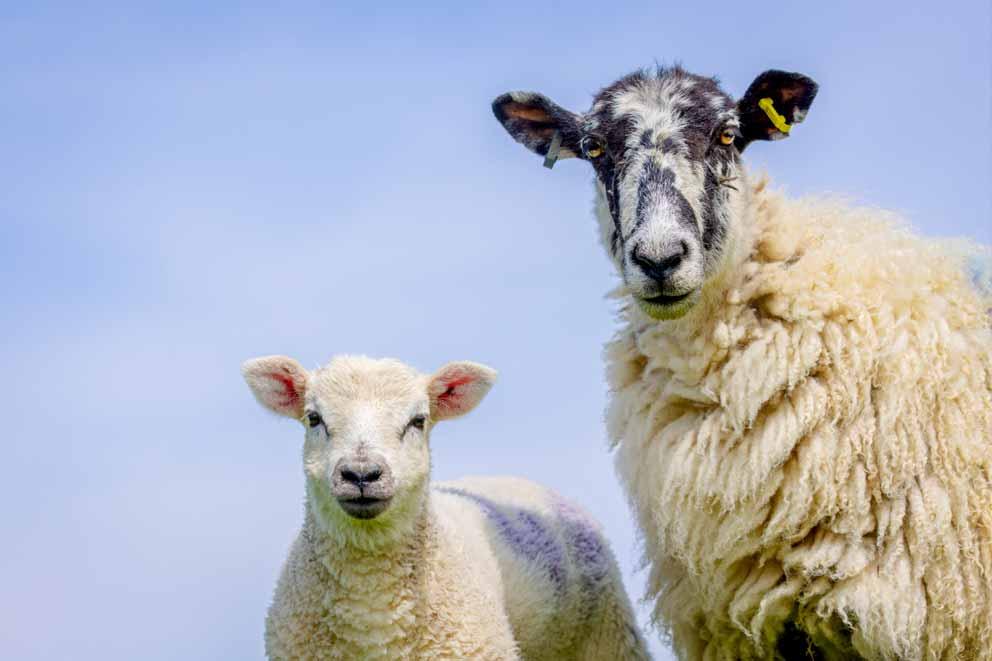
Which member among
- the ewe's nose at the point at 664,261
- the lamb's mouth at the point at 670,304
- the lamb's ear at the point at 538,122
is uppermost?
the lamb's ear at the point at 538,122

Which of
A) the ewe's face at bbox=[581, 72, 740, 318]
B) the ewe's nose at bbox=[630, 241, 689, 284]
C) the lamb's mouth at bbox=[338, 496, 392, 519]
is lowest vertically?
the lamb's mouth at bbox=[338, 496, 392, 519]

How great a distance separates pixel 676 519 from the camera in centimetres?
518

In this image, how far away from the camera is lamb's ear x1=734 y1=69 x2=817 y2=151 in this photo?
566cm

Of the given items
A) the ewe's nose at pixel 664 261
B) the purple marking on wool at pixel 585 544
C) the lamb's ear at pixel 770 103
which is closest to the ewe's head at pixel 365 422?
the ewe's nose at pixel 664 261

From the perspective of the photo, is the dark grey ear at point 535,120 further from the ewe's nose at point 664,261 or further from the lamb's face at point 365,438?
the lamb's face at point 365,438

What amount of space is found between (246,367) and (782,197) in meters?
2.75

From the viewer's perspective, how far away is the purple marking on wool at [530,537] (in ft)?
21.5

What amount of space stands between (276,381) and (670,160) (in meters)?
2.22

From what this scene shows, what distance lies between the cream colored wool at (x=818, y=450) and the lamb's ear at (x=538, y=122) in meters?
1.03

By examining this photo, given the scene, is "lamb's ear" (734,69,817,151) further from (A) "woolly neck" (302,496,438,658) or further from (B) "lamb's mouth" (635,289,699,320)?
(A) "woolly neck" (302,496,438,658)

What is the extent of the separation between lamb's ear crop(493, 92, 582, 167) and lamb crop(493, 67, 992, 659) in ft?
Answer: 1.16

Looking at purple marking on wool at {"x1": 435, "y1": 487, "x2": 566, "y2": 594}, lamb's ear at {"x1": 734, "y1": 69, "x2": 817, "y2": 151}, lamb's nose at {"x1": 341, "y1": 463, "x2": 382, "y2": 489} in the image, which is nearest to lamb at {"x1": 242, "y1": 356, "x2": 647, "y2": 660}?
lamb's nose at {"x1": 341, "y1": 463, "x2": 382, "y2": 489}

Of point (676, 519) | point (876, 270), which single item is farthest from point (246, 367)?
point (876, 270)

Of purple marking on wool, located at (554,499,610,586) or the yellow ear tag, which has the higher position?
the yellow ear tag
